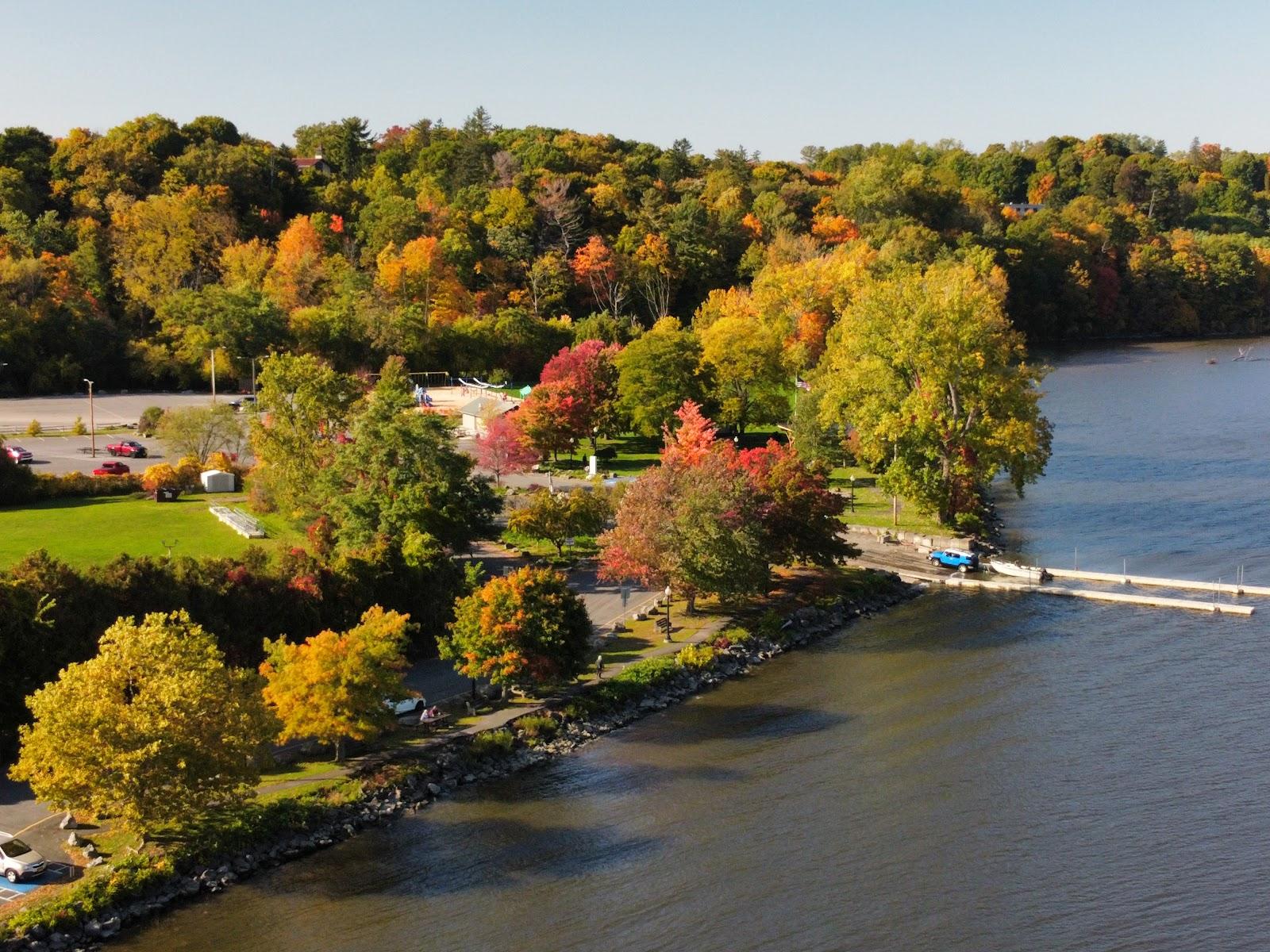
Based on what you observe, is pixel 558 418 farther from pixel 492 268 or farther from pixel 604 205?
pixel 604 205

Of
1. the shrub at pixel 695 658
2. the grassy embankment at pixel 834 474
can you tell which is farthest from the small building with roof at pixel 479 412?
the shrub at pixel 695 658

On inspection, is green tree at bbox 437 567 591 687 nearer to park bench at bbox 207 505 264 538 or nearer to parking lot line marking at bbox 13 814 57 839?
parking lot line marking at bbox 13 814 57 839

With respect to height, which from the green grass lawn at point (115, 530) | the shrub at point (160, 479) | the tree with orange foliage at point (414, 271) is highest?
the tree with orange foliage at point (414, 271)

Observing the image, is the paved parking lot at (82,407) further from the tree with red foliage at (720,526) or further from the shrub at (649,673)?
the shrub at (649,673)

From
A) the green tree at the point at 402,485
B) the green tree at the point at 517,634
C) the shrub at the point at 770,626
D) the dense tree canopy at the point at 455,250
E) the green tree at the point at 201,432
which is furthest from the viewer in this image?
the dense tree canopy at the point at 455,250

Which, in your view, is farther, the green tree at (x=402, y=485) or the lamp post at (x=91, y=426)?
the lamp post at (x=91, y=426)

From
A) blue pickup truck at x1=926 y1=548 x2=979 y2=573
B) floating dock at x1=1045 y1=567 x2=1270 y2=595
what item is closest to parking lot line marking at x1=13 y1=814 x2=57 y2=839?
blue pickup truck at x1=926 y1=548 x2=979 y2=573
